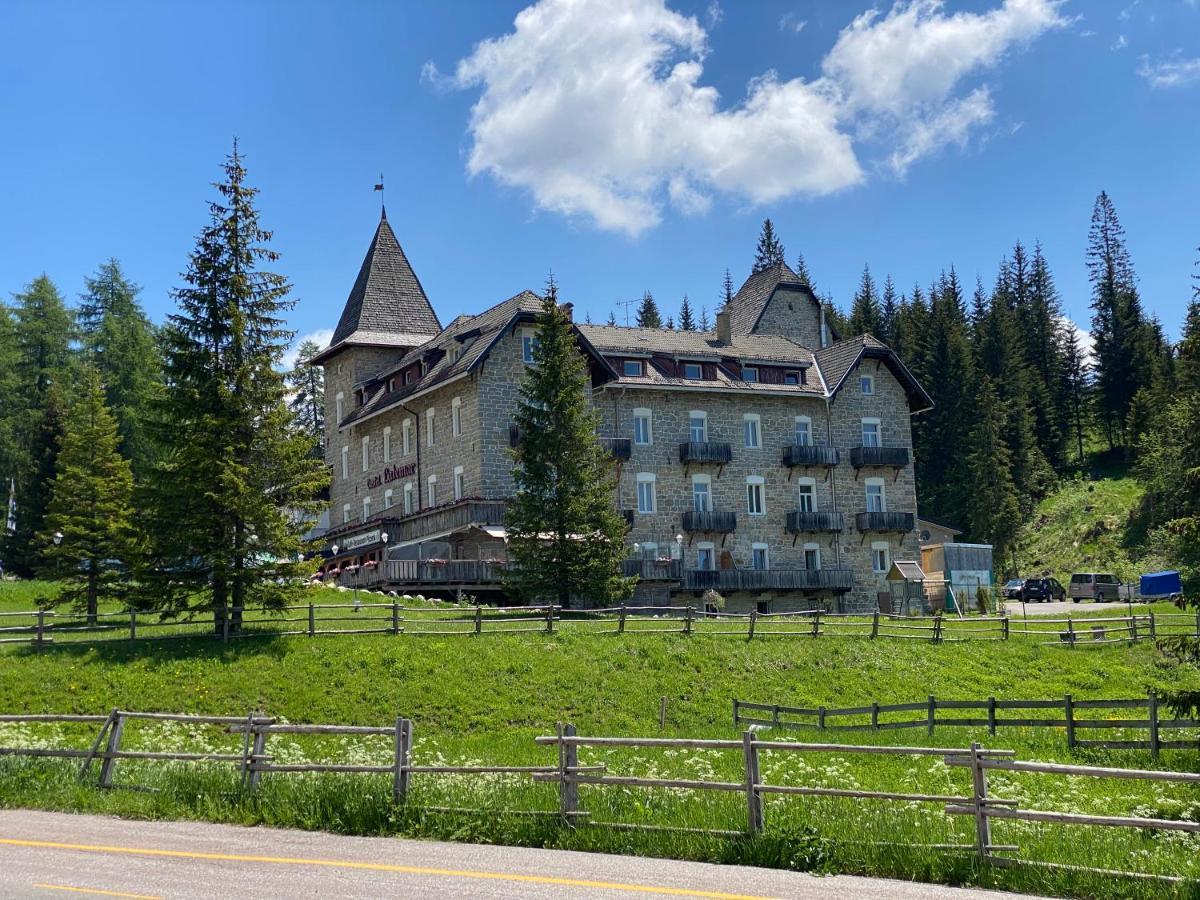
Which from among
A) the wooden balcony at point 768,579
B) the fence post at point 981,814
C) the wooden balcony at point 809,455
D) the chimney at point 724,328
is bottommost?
the fence post at point 981,814

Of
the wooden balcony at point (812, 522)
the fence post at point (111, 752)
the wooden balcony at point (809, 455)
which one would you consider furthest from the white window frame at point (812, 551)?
the fence post at point (111, 752)

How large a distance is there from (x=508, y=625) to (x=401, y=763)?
20750 millimetres

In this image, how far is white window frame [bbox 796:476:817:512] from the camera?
57.6 meters

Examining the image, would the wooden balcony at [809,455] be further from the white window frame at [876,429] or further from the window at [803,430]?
the white window frame at [876,429]

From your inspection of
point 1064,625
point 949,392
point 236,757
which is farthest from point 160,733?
point 949,392

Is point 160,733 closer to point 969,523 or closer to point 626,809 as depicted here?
point 626,809

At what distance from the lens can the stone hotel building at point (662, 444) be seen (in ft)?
168

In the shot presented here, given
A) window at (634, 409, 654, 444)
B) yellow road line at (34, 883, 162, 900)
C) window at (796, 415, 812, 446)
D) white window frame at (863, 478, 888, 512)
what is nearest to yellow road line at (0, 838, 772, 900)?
yellow road line at (34, 883, 162, 900)

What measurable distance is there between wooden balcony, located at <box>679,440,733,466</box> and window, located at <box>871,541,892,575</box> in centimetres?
832

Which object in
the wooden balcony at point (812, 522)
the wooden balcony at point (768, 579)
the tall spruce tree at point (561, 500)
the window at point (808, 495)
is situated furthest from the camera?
the window at point (808, 495)

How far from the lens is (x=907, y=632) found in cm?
4100

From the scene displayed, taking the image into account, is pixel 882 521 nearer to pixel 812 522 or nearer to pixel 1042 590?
pixel 812 522

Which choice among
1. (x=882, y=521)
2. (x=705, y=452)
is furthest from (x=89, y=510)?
(x=882, y=521)

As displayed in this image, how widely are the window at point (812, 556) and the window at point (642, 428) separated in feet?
29.3
